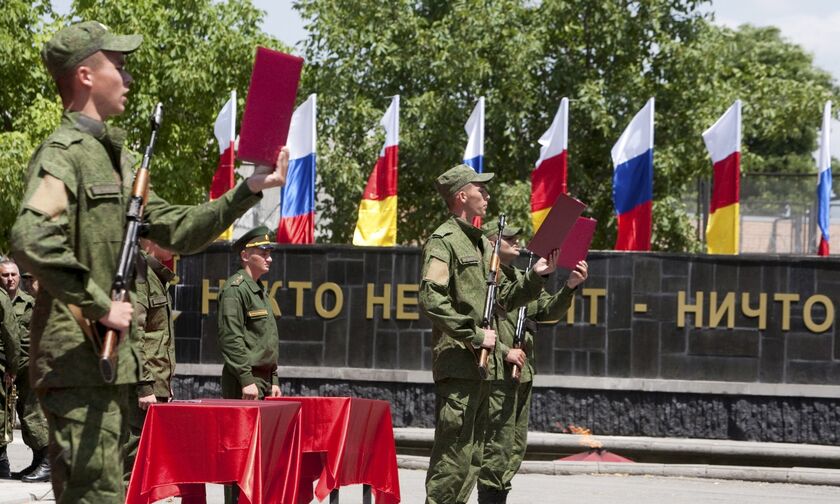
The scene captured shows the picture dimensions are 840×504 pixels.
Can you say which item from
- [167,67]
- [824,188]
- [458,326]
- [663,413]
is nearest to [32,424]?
[458,326]

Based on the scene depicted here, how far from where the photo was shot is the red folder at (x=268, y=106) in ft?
15.1

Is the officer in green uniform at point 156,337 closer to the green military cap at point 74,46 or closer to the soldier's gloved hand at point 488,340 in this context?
the soldier's gloved hand at point 488,340

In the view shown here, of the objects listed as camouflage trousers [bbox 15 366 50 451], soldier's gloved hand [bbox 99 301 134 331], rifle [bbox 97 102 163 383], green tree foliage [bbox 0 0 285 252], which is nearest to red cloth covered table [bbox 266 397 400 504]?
rifle [bbox 97 102 163 383]

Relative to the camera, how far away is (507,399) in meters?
9.21

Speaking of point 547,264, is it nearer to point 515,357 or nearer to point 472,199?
point 472,199

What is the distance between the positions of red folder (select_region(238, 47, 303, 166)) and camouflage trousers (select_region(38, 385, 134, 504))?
0.88 m

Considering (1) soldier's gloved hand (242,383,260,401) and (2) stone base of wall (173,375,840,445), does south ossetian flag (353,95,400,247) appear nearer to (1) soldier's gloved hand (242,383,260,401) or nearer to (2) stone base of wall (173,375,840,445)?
(2) stone base of wall (173,375,840,445)

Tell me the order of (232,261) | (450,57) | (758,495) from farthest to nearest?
1. (450,57)
2. (232,261)
3. (758,495)

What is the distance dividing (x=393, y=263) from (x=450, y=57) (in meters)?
11.0

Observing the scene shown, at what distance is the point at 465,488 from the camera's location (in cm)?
783

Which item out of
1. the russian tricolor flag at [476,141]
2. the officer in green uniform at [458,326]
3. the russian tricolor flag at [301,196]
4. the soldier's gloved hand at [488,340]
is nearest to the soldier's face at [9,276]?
the officer in green uniform at [458,326]

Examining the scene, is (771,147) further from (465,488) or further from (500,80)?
(465,488)

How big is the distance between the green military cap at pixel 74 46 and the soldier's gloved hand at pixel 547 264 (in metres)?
3.87

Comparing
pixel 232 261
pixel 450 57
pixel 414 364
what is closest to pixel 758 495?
pixel 414 364
